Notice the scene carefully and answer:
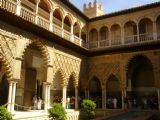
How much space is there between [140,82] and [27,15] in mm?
10807

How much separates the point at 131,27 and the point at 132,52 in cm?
278

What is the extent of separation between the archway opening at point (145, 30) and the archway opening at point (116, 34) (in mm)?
1796

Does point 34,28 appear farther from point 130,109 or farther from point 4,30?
point 130,109

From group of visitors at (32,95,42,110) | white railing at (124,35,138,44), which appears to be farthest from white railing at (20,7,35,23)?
white railing at (124,35,138,44)

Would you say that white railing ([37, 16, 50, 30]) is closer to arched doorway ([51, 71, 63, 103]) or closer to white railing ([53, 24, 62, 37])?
white railing ([53, 24, 62, 37])

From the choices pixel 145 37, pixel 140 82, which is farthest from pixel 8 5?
pixel 140 82

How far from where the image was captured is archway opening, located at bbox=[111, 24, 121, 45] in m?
19.6

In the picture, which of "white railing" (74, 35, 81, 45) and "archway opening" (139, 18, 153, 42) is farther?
"white railing" (74, 35, 81, 45)

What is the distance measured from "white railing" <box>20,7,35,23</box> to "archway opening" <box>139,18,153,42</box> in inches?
354

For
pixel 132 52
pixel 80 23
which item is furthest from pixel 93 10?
pixel 132 52

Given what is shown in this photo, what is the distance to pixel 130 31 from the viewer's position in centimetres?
1988

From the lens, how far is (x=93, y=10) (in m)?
33.8

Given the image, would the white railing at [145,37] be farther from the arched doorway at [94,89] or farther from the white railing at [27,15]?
the white railing at [27,15]

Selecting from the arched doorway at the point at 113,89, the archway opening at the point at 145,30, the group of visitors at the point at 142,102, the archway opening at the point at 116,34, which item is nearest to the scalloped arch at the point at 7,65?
the group of visitors at the point at 142,102
